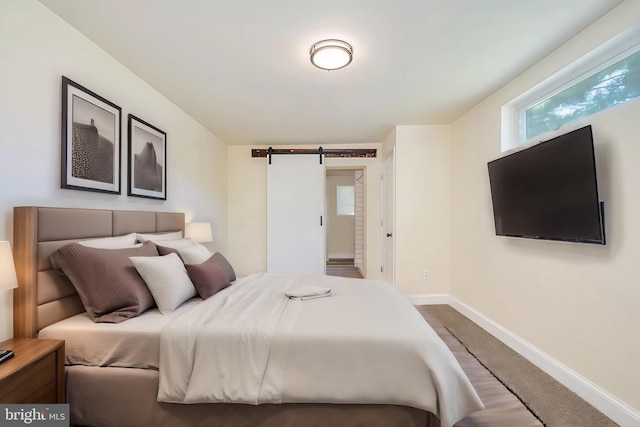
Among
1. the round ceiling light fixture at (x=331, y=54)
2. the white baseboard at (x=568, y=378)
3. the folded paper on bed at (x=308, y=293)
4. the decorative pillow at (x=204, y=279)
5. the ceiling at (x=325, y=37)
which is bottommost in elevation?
the white baseboard at (x=568, y=378)

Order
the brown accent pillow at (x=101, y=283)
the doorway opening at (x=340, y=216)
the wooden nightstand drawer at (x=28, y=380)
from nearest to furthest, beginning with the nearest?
the wooden nightstand drawer at (x=28, y=380) < the brown accent pillow at (x=101, y=283) < the doorway opening at (x=340, y=216)

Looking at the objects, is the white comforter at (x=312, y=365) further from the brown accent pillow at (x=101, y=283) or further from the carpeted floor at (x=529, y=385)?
the carpeted floor at (x=529, y=385)

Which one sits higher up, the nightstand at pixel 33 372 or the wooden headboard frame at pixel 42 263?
the wooden headboard frame at pixel 42 263

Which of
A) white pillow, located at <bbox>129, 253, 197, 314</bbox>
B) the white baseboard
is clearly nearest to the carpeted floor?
the white baseboard

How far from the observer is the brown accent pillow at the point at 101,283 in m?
1.53

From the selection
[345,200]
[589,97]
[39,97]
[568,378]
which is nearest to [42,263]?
[39,97]

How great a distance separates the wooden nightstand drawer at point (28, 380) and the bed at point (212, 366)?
15cm

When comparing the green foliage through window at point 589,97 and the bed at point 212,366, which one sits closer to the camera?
the bed at point 212,366

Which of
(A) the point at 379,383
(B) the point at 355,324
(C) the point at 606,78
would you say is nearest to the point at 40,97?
(B) the point at 355,324

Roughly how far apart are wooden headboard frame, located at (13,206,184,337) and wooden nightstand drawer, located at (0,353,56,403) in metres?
0.30

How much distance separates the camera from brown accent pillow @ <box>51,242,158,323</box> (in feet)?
5.03

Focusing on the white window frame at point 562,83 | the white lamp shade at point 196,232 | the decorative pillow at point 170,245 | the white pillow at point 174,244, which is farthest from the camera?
the white lamp shade at point 196,232

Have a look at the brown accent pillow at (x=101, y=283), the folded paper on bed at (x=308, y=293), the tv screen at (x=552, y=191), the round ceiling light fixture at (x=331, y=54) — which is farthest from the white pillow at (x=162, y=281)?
the tv screen at (x=552, y=191)

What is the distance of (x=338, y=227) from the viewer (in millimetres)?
7695
